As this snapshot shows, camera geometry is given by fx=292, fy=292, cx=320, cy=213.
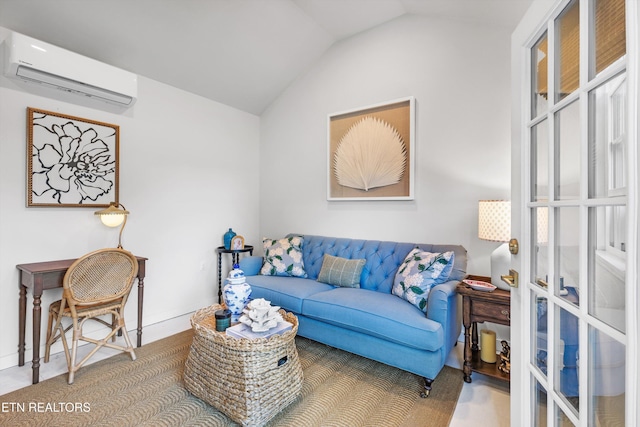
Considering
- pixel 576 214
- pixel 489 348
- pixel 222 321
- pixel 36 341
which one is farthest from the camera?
pixel 489 348

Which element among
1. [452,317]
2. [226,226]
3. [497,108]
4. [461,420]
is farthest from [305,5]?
[461,420]

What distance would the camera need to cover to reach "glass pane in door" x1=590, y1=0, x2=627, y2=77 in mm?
650

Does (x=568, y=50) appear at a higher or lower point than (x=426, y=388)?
higher

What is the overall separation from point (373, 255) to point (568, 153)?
2002 mm

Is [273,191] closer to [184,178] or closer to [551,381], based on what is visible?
[184,178]

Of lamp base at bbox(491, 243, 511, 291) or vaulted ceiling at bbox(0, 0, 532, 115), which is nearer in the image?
lamp base at bbox(491, 243, 511, 291)

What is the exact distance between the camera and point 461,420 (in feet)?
5.42

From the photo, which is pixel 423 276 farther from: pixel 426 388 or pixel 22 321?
pixel 22 321

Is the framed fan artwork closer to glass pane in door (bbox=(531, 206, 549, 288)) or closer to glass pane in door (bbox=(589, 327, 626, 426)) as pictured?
glass pane in door (bbox=(531, 206, 549, 288))

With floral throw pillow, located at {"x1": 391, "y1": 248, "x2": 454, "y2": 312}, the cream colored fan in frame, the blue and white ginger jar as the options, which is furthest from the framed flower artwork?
floral throw pillow, located at {"x1": 391, "y1": 248, "x2": 454, "y2": 312}

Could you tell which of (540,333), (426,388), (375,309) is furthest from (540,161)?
(426,388)

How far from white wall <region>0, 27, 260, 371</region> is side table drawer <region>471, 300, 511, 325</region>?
9.34 ft

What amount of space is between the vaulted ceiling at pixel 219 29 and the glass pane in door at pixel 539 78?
1.20m

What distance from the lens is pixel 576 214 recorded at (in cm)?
82
